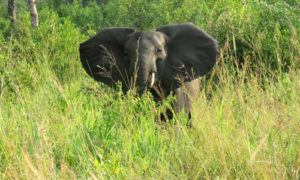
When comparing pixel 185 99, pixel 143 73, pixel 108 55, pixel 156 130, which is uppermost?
pixel 143 73

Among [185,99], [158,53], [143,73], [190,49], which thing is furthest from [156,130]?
[190,49]

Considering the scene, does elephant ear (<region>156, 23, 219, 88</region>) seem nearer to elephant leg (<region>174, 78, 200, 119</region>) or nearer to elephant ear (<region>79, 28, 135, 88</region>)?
elephant leg (<region>174, 78, 200, 119</region>)

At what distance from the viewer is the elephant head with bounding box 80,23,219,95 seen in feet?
16.6

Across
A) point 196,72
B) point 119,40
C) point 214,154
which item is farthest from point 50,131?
point 196,72

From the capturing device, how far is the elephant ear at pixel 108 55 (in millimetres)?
5430

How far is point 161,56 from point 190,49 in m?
0.59

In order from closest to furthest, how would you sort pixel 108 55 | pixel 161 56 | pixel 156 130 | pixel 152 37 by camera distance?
pixel 156 130
pixel 152 37
pixel 161 56
pixel 108 55

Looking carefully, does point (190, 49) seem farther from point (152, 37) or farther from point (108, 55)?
point (108, 55)

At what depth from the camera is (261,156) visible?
2.92 metres

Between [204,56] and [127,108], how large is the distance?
1887 mm

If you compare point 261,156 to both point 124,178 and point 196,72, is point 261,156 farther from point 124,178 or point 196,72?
point 196,72

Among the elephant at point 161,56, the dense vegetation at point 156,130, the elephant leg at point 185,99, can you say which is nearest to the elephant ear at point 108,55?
the elephant at point 161,56

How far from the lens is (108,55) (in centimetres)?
566

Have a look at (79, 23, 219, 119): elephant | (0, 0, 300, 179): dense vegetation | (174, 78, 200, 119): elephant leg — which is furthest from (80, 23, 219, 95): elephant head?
(0, 0, 300, 179): dense vegetation
